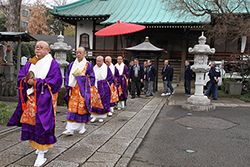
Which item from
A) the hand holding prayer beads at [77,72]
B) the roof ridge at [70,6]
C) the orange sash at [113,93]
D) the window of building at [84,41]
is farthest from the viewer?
the window of building at [84,41]

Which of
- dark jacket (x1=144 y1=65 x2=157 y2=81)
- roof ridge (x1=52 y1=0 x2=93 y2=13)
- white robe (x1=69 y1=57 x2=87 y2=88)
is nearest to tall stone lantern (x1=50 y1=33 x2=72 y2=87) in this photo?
dark jacket (x1=144 y1=65 x2=157 y2=81)

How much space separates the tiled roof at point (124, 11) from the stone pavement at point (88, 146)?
10.9m

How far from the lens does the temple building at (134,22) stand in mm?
15805

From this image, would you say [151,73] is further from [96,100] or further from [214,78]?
[96,100]

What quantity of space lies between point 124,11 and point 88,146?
50.3ft

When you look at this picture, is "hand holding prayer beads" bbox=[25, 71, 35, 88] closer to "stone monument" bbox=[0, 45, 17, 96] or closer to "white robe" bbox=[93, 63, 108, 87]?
"white robe" bbox=[93, 63, 108, 87]

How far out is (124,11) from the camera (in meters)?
17.6

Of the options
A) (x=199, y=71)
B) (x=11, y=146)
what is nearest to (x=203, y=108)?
(x=199, y=71)

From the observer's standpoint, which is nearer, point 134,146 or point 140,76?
point 134,146

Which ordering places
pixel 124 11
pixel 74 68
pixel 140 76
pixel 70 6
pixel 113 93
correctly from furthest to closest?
pixel 70 6 < pixel 124 11 < pixel 140 76 < pixel 113 93 < pixel 74 68

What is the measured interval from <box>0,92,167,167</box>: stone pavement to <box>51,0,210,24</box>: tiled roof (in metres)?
10.9

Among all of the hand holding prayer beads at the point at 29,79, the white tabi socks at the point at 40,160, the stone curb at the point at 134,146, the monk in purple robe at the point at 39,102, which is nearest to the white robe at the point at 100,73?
the stone curb at the point at 134,146

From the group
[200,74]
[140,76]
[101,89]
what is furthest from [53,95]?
[140,76]

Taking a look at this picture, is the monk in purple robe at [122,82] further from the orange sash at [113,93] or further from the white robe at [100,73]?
the white robe at [100,73]
